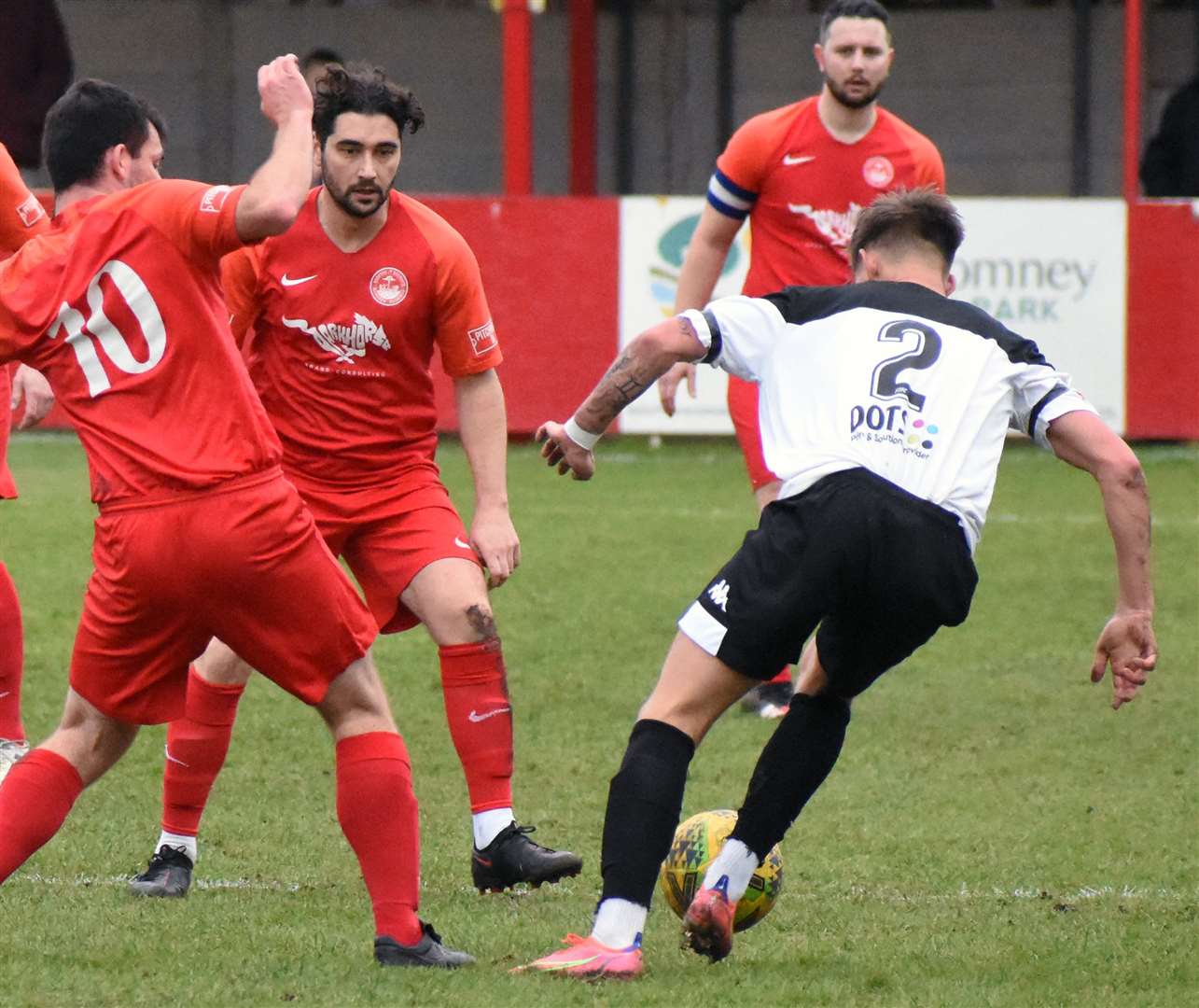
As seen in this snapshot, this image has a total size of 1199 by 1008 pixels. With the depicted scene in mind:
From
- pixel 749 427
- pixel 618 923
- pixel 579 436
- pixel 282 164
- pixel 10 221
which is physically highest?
pixel 282 164

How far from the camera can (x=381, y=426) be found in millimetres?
5789

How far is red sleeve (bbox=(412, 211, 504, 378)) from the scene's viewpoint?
563 cm

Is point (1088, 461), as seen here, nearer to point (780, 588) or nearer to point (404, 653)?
point (780, 588)

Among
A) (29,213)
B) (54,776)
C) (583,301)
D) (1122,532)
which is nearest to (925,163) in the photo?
(29,213)

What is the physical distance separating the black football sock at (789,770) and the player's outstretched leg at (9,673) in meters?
2.46

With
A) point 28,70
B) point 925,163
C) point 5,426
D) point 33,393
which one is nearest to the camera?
point 33,393

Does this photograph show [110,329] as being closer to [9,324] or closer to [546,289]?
[9,324]

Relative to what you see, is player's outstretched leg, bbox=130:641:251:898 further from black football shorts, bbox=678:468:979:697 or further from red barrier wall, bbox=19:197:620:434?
red barrier wall, bbox=19:197:620:434

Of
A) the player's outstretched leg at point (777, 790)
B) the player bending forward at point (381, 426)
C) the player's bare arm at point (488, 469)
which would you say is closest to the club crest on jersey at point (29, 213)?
the player bending forward at point (381, 426)

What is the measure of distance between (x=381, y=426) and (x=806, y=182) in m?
2.55

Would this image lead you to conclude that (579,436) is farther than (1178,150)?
No

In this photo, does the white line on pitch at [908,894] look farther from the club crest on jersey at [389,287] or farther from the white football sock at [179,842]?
the club crest on jersey at [389,287]

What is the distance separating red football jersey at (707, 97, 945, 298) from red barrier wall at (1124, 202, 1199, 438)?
646cm

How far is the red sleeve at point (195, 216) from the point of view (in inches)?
174
